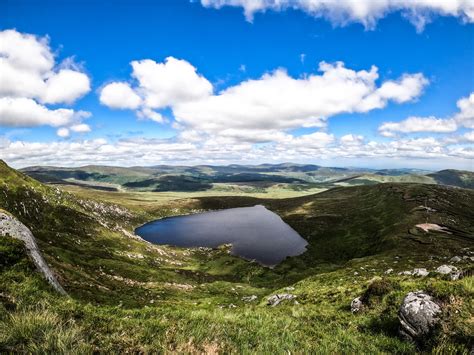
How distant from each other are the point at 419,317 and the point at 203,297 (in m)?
67.3

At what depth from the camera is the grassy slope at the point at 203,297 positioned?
8.25 meters

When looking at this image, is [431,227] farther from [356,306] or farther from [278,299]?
[356,306]

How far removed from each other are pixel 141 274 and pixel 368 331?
89801 millimetres

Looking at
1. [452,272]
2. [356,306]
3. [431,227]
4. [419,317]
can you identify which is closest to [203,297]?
[356,306]

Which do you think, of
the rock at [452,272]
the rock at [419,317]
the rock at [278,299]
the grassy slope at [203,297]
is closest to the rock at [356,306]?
the grassy slope at [203,297]

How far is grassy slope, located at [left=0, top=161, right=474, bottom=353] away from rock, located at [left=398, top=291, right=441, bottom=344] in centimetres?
56

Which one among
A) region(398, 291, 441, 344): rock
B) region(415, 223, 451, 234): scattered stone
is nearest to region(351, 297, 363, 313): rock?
region(398, 291, 441, 344): rock

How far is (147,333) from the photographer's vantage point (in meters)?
8.75

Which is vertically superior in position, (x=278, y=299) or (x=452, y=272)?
(x=452, y=272)

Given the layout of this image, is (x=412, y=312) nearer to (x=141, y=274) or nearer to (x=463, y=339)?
(x=463, y=339)

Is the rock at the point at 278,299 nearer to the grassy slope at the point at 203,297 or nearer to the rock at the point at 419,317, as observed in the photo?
the grassy slope at the point at 203,297

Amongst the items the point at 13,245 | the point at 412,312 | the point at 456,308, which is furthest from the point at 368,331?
the point at 13,245

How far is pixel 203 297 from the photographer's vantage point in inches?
2854

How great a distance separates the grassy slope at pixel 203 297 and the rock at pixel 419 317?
1.84ft
